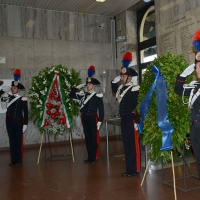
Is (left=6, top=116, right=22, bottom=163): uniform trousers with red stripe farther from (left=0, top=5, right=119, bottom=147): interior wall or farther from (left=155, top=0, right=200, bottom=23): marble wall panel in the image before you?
(left=155, top=0, right=200, bottom=23): marble wall panel

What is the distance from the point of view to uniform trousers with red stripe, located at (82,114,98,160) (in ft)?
18.6

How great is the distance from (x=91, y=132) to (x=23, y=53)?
347 cm

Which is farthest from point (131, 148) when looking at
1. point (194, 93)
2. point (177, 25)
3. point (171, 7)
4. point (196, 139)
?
point (171, 7)

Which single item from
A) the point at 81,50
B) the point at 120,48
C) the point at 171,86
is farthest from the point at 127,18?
the point at 171,86

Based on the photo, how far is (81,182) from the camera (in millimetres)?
4203

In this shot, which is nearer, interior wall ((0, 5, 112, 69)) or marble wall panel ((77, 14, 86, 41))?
interior wall ((0, 5, 112, 69))

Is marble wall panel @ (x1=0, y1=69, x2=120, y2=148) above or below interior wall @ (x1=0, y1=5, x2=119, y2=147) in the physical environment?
below

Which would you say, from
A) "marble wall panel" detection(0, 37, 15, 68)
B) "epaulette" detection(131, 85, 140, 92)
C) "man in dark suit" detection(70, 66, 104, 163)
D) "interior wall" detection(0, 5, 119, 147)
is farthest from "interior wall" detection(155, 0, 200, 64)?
"marble wall panel" detection(0, 37, 15, 68)

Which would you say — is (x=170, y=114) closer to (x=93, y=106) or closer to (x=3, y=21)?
(x=93, y=106)

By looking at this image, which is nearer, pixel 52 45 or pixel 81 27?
pixel 52 45

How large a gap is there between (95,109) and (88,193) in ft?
7.50

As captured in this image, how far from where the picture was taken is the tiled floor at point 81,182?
3568mm

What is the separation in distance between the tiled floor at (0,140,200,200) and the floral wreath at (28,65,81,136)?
78 centimetres

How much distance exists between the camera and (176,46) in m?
5.89
